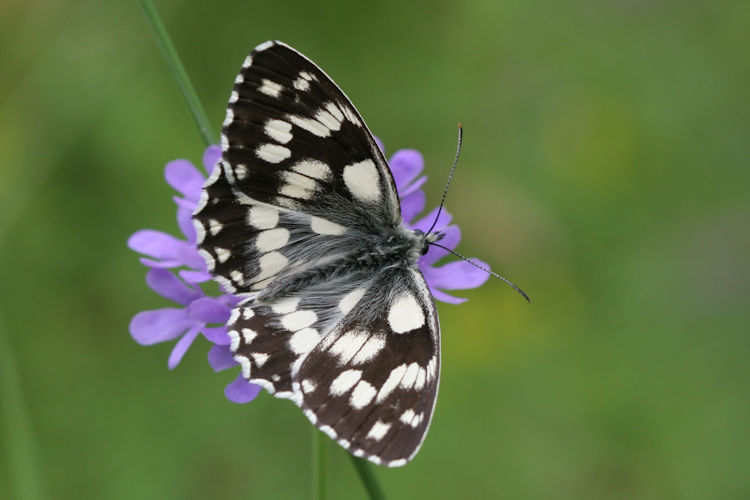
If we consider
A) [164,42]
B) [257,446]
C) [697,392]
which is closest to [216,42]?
[257,446]

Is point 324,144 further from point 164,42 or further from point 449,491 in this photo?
point 449,491

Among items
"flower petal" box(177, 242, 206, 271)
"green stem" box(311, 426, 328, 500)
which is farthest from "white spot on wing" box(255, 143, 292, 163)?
"green stem" box(311, 426, 328, 500)

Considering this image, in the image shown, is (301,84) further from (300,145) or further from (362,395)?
(362,395)

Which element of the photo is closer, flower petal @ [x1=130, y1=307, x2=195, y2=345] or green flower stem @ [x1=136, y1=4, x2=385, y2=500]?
green flower stem @ [x1=136, y1=4, x2=385, y2=500]

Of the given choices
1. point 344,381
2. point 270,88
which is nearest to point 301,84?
point 270,88

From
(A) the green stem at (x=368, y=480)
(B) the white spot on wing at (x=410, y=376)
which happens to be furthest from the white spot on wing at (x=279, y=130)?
(A) the green stem at (x=368, y=480)

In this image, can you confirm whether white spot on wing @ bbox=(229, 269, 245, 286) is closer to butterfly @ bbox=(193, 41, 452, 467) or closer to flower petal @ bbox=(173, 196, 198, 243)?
butterfly @ bbox=(193, 41, 452, 467)

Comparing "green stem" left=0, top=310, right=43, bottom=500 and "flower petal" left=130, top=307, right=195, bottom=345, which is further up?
Answer: "flower petal" left=130, top=307, right=195, bottom=345

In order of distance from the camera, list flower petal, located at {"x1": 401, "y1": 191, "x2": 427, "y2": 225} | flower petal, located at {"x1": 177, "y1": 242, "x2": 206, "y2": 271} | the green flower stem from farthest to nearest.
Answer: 1. flower petal, located at {"x1": 401, "y1": 191, "x2": 427, "y2": 225}
2. flower petal, located at {"x1": 177, "y1": 242, "x2": 206, "y2": 271}
3. the green flower stem
